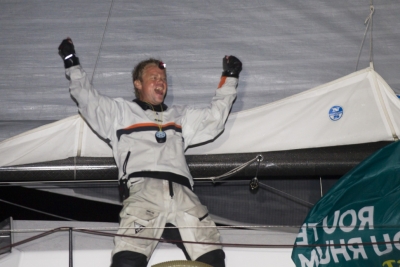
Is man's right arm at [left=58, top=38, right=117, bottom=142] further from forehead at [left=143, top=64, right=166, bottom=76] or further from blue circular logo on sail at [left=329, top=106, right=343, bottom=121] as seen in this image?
blue circular logo on sail at [left=329, top=106, right=343, bottom=121]

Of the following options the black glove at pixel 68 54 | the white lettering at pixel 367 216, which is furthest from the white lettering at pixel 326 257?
the black glove at pixel 68 54

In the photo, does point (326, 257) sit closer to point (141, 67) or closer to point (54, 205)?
point (141, 67)

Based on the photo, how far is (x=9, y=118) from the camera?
229 cm

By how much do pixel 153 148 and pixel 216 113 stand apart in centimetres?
28

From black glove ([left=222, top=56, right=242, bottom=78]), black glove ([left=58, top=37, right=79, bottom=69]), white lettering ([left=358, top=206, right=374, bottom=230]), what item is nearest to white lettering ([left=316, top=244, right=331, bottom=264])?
white lettering ([left=358, top=206, right=374, bottom=230])

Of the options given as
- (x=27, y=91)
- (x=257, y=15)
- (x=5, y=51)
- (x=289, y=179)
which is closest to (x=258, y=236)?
(x=289, y=179)

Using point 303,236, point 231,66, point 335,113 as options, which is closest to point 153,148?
point 231,66

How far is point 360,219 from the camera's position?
2.07m

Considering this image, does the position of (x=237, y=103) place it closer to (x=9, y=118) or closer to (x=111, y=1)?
(x=111, y=1)

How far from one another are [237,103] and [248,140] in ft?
0.49

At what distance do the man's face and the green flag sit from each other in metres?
0.69

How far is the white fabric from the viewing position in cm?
231

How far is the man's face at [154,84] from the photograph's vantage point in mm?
2258

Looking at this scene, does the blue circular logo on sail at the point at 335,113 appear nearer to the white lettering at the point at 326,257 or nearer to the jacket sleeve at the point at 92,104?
the white lettering at the point at 326,257
